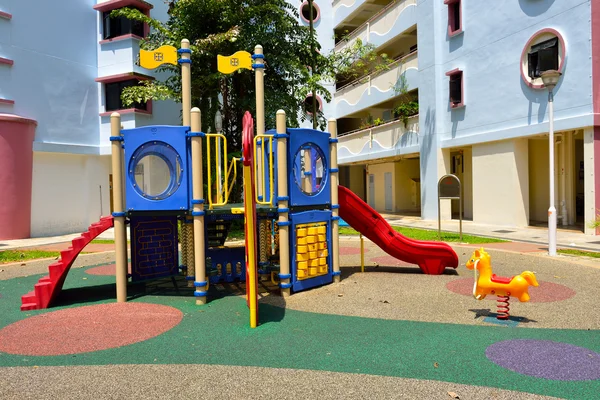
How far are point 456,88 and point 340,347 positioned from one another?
56.2 ft

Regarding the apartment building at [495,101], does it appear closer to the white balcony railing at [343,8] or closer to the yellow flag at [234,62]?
the white balcony railing at [343,8]

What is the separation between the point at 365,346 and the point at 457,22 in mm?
18368

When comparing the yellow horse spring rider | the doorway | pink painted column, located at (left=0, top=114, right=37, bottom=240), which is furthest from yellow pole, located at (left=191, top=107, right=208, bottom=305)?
the doorway

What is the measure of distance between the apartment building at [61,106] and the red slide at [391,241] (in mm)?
13683

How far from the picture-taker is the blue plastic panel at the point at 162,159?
712cm

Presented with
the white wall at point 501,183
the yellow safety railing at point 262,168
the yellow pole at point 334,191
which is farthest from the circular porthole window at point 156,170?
the white wall at point 501,183

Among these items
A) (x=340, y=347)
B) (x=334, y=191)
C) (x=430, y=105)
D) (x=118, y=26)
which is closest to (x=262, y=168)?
(x=334, y=191)

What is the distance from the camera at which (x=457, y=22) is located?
65.8ft

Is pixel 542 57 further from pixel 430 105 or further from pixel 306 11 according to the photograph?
pixel 306 11

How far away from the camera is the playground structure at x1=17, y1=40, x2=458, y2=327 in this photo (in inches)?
278

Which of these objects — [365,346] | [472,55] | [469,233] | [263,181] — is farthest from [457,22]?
[365,346]

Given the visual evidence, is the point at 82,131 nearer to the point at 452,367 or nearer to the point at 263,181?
the point at 263,181

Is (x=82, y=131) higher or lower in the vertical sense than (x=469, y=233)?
higher

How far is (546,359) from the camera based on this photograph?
4.48 meters
